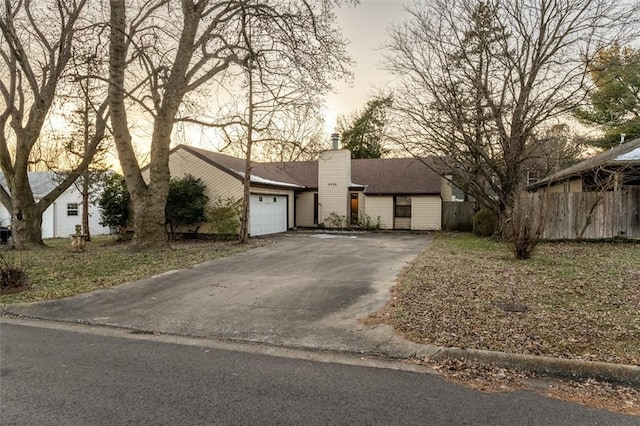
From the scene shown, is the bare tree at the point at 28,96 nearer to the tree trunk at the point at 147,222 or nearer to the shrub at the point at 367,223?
the tree trunk at the point at 147,222

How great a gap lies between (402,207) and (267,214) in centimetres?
830

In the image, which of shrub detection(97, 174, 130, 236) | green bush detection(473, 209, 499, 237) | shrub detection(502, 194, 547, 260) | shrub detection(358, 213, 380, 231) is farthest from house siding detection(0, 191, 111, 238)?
shrub detection(502, 194, 547, 260)

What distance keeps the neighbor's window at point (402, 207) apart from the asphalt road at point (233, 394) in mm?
19515

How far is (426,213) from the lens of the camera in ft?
73.3

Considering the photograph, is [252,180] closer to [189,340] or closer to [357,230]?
[357,230]

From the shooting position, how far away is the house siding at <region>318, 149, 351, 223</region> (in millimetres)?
23203

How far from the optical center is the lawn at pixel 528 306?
4281 mm

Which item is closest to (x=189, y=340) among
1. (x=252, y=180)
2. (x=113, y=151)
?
(x=252, y=180)

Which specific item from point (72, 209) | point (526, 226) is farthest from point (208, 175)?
point (72, 209)

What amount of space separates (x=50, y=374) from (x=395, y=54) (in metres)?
15.5

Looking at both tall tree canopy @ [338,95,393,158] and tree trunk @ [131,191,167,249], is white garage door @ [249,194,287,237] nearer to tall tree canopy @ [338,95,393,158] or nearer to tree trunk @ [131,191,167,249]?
tree trunk @ [131,191,167,249]

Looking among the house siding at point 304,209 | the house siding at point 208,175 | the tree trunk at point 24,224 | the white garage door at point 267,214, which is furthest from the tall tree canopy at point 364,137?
the tree trunk at point 24,224

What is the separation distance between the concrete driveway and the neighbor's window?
13.0 m

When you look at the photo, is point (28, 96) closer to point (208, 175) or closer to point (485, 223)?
point (208, 175)
